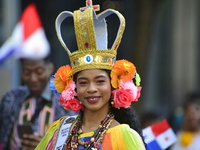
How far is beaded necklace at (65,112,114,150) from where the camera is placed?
12.6ft

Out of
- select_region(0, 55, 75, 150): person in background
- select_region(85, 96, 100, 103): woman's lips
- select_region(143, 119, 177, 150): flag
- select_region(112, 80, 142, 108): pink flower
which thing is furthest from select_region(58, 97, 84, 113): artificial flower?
select_region(0, 55, 75, 150): person in background

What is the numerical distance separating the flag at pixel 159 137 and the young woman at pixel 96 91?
73 cm

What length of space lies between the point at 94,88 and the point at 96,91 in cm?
3

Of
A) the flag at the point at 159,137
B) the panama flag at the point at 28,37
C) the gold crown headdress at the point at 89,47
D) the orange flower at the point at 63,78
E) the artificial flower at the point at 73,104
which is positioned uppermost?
the panama flag at the point at 28,37

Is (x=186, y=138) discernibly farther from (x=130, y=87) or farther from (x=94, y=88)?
(x=94, y=88)

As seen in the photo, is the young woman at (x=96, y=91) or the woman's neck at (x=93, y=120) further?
the woman's neck at (x=93, y=120)

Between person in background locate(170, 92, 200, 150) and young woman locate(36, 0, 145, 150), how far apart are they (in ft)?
9.19

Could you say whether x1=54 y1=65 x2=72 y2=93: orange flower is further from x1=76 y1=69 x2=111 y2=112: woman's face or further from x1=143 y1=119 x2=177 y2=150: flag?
x1=143 y1=119 x2=177 y2=150: flag

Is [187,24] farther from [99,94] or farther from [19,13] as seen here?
[99,94]

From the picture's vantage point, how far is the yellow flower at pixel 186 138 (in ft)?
22.3

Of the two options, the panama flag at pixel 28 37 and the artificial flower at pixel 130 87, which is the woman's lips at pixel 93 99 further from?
the panama flag at pixel 28 37

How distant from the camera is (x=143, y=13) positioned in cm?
702

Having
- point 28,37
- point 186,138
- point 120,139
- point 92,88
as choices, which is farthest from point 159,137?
point 28,37

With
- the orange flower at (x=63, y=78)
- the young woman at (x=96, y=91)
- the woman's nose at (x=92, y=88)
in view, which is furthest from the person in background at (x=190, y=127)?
the woman's nose at (x=92, y=88)
